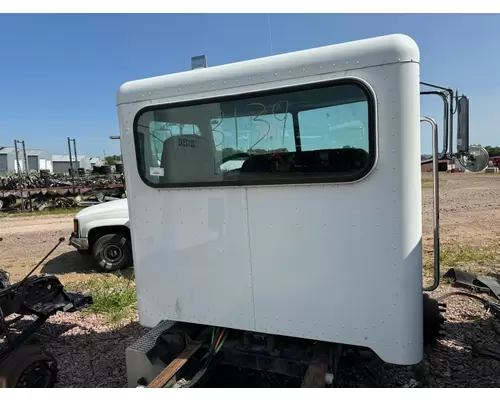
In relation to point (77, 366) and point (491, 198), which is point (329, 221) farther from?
point (491, 198)

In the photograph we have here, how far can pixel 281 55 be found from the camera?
2.47 metres

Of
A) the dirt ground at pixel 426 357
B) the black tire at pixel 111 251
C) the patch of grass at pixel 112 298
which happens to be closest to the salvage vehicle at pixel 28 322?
the dirt ground at pixel 426 357

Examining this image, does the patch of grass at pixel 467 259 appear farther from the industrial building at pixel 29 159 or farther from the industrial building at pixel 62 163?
the industrial building at pixel 62 163

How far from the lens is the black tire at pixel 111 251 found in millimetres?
6848

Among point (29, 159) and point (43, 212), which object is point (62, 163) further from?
point (43, 212)

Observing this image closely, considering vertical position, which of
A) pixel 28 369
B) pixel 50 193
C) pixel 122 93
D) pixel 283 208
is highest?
pixel 122 93

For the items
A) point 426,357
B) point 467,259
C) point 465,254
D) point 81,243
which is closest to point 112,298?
point 81,243

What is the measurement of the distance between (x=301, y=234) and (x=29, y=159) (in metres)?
54.0

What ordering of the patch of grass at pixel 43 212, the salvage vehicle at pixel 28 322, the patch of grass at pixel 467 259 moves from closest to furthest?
1. the salvage vehicle at pixel 28 322
2. the patch of grass at pixel 467 259
3. the patch of grass at pixel 43 212

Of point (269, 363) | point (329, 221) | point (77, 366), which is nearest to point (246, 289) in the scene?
point (269, 363)

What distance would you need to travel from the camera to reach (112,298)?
5.28 meters

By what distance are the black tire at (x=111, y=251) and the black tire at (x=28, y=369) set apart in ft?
12.0

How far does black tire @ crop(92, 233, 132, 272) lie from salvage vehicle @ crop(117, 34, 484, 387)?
4054 mm

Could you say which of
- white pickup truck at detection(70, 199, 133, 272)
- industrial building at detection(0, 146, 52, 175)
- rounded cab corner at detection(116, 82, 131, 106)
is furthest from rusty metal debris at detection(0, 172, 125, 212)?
industrial building at detection(0, 146, 52, 175)
